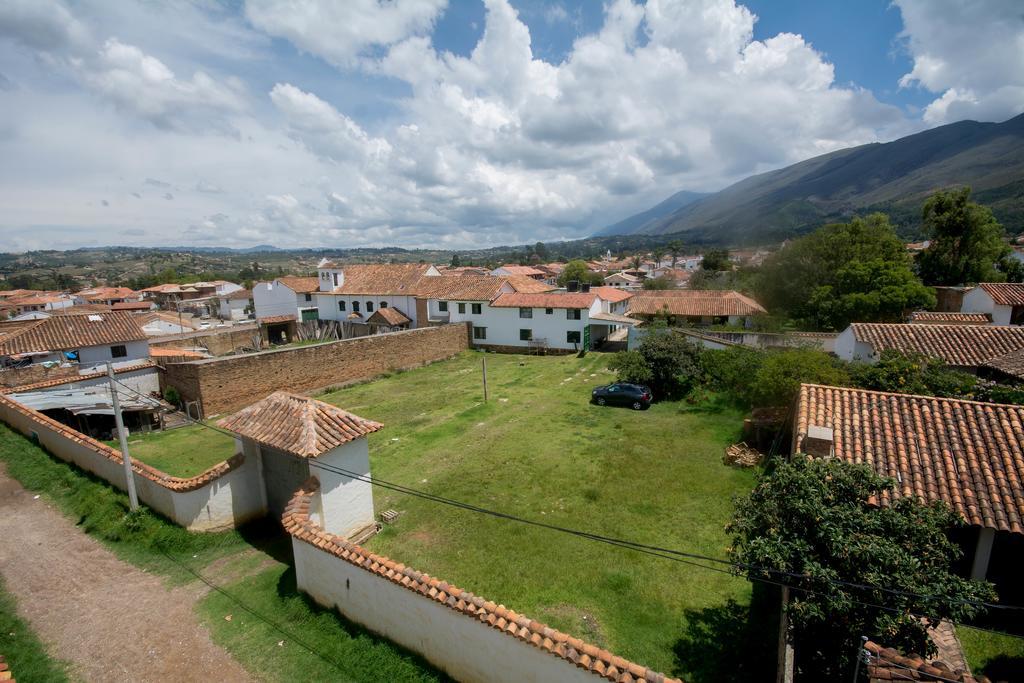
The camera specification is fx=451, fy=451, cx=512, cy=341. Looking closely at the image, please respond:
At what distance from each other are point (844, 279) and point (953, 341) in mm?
14965

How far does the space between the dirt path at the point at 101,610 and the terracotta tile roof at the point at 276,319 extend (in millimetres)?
31716

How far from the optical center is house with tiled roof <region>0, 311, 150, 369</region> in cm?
2106

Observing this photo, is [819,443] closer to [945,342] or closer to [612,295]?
[945,342]

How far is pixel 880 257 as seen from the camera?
31359 millimetres

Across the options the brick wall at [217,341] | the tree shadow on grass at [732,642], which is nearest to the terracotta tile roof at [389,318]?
the brick wall at [217,341]

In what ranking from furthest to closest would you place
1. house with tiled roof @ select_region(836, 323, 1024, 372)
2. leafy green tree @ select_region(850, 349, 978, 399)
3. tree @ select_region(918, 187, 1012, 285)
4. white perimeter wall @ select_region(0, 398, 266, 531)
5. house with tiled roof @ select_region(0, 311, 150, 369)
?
1. tree @ select_region(918, 187, 1012, 285)
2. house with tiled roof @ select_region(0, 311, 150, 369)
3. house with tiled roof @ select_region(836, 323, 1024, 372)
4. leafy green tree @ select_region(850, 349, 978, 399)
5. white perimeter wall @ select_region(0, 398, 266, 531)

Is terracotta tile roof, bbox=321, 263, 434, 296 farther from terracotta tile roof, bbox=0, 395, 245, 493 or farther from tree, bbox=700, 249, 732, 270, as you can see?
tree, bbox=700, 249, 732, 270

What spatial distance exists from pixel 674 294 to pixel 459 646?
1490 inches

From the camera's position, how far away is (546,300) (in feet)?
102

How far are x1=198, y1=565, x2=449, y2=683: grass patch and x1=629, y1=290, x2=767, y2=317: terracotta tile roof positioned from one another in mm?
33490

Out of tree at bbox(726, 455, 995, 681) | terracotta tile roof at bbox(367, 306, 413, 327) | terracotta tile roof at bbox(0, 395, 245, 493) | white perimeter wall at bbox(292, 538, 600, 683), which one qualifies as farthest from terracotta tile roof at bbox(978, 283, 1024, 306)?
terracotta tile roof at bbox(367, 306, 413, 327)

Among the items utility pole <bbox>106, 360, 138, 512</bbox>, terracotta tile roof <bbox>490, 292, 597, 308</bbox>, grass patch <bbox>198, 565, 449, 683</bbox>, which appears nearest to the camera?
grass patch <bbox>198, 565, 449, 683</bbox>

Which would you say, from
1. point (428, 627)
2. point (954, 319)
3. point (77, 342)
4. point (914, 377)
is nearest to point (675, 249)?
point (954, 319)

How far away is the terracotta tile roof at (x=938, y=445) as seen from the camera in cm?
718
